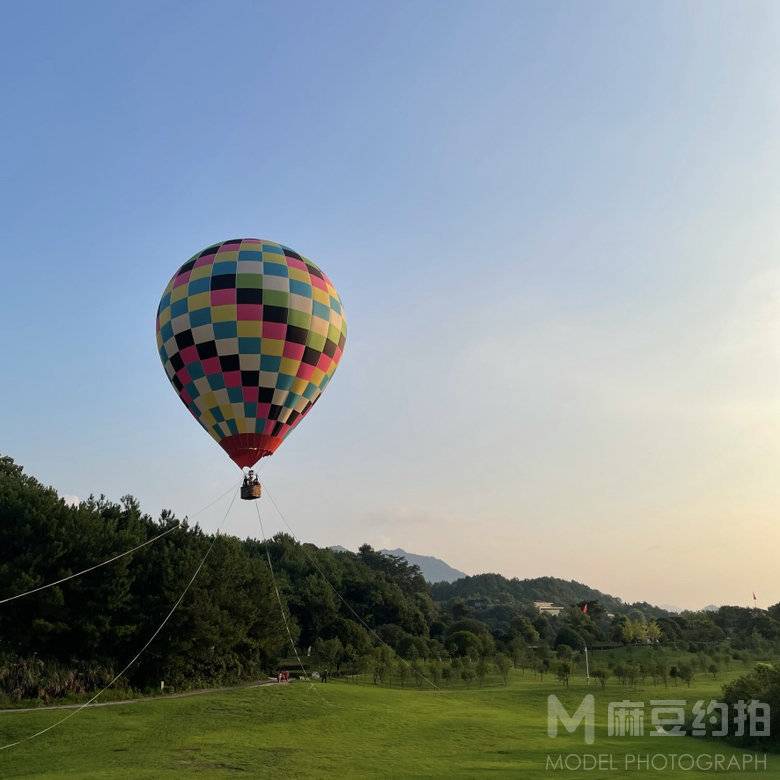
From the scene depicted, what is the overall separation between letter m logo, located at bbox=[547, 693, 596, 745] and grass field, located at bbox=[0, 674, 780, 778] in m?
0.46

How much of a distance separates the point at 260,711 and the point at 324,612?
42.4m

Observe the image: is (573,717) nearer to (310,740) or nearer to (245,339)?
Result: (310,740)

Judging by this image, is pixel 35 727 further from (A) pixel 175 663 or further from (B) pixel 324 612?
(B) pixel 324 612

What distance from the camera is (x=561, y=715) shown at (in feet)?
129

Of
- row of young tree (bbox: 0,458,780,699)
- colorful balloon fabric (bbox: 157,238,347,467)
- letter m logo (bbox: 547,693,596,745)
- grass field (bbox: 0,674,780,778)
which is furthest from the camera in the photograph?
row of young tree (bbox: 0,458,780,699)

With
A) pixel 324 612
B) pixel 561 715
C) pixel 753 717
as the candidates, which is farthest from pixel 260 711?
pixel 324 612

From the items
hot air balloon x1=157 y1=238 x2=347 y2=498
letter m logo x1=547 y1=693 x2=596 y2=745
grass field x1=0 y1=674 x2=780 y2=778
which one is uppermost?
hot air balloon x1=157 y1=238 x2=347 y2=498

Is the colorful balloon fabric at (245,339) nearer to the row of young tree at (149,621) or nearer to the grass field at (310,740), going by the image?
the grass field at (310,740)

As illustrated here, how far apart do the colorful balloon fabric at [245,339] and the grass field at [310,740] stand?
1107cm

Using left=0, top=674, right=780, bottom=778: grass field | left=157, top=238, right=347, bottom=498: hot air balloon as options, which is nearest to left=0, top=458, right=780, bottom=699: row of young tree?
left=0, top=674, right=780, bottom=778: grass field

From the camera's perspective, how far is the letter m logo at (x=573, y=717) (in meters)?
34.0

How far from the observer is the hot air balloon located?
2819 cm

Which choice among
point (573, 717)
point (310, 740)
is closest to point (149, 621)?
point (310, 740)

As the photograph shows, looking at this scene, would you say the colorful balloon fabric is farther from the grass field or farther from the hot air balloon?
the grass field
